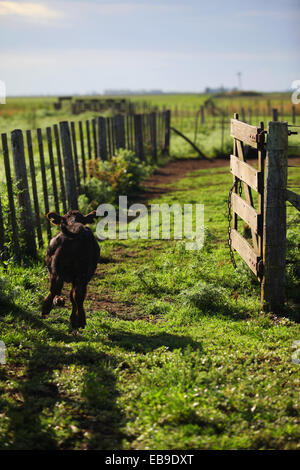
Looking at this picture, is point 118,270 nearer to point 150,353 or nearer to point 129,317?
point 129,317

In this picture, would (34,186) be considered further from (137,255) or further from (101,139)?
(101,139)

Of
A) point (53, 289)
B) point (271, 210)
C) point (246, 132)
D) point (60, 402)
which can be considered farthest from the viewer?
point (246, 132)

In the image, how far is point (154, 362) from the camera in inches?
187

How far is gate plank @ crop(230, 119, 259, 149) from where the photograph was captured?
617cm

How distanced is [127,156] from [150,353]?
11079 millimetres

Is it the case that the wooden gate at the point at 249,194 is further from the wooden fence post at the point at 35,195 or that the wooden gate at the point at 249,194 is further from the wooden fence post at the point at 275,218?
the wooden fence post at the point at 35,195

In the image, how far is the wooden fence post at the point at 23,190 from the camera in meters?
7.89

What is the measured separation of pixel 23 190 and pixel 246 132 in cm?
360

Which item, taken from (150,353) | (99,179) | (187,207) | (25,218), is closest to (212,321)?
(150,353)

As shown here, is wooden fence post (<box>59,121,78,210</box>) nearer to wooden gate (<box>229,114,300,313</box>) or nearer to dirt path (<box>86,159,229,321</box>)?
dirt path (<box>86,159,229,321</box>)

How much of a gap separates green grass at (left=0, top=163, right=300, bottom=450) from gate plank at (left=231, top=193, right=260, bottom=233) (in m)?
0.77

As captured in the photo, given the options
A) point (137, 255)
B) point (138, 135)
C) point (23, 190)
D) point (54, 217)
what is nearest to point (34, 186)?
point (23, 190)

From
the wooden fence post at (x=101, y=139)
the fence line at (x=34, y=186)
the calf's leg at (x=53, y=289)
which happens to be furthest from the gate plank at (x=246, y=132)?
the wooden fence post at (x=101, y=139)

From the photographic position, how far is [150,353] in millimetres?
4941
